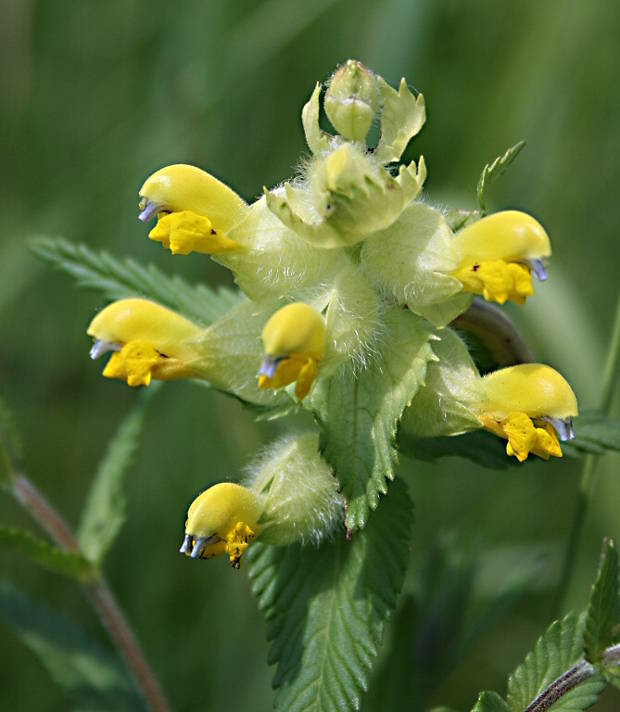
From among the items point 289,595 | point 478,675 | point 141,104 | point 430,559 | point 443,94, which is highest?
point 141,104

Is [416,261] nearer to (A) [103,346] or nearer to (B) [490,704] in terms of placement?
(A) [103,346]

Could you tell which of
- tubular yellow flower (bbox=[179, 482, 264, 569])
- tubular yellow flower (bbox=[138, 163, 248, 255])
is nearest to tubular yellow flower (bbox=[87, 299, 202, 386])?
tubular yellow flower (bbox=[138, 163, 248, 255])

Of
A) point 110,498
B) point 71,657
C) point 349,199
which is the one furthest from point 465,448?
point 71,657

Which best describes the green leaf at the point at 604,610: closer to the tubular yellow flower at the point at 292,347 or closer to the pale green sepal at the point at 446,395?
the pale green sepal at the point at 446,395

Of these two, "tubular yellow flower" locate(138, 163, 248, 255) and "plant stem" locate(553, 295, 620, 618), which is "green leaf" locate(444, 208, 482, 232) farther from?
"plant stem" locate(553, 295, 620, 618)

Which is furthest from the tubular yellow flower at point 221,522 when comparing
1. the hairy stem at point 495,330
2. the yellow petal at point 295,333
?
the hairy stem at point 495,330

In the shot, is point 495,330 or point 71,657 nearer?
point 495,330

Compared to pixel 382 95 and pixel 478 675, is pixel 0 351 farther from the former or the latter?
pixel 382 95

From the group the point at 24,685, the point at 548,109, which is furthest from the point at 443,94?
the point at 24,685
